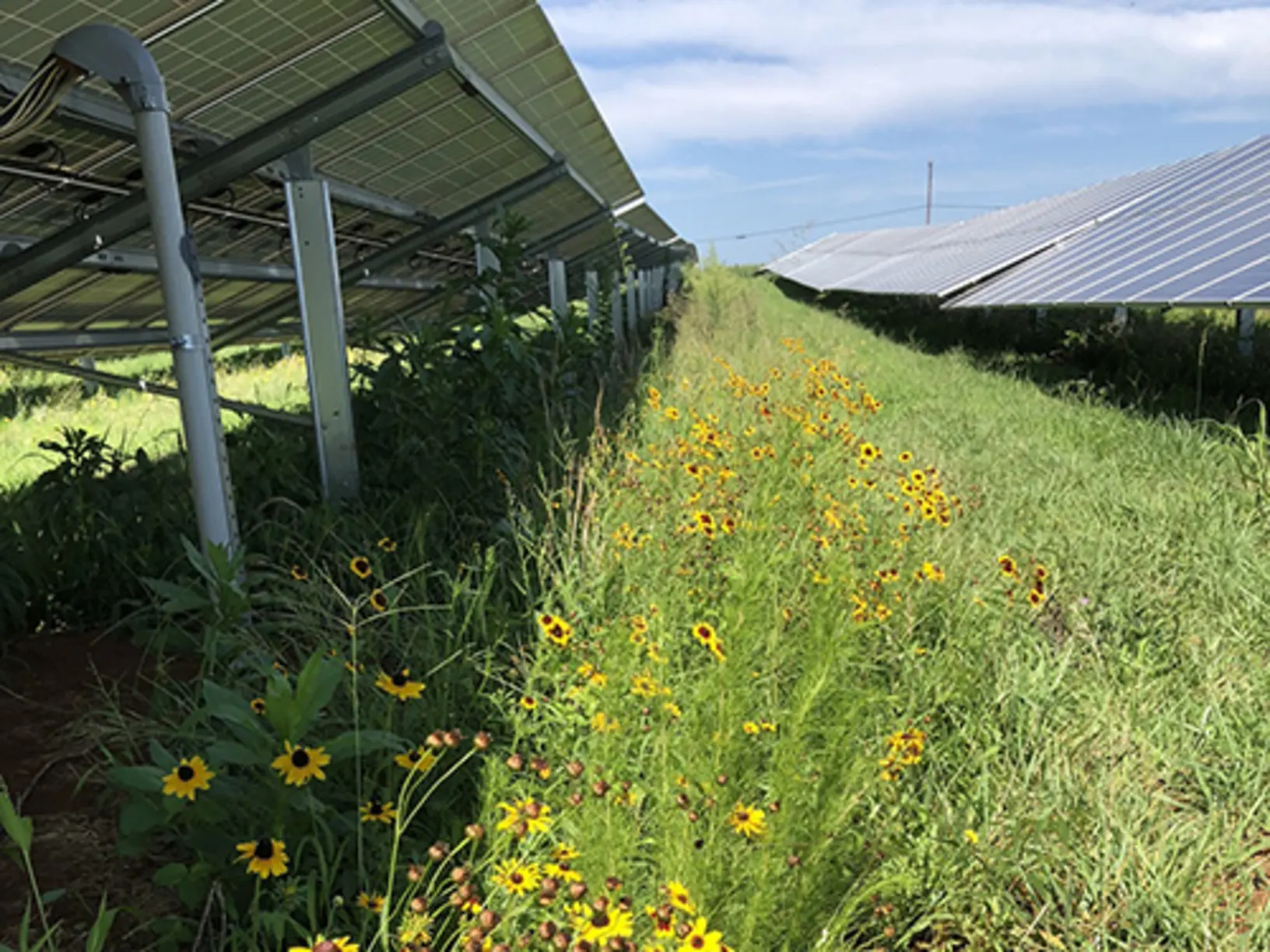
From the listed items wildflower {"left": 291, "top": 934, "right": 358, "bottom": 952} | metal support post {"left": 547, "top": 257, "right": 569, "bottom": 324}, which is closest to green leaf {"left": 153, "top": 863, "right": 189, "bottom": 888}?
wildflower {"left": 291, "top": 934, "right": 358, "bottom": 952}

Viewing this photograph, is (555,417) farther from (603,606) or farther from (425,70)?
(603,606)

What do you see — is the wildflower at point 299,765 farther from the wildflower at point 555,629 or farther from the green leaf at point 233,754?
the wildflower at point 555,629

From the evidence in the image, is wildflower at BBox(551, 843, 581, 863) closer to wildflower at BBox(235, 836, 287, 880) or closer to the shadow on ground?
wildflower at BBox(235, 836, 287, 880)

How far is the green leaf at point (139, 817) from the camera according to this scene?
138cm

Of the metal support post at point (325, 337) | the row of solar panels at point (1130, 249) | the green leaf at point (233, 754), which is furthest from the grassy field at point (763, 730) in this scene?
the row of solar panels at point (1130, 249)

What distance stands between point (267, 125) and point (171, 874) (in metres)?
2.62

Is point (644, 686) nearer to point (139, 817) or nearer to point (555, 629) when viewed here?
point (555, 629)

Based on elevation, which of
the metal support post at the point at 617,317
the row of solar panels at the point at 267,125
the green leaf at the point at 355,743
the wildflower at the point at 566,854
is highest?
the row of solar panels at the point at 267,125

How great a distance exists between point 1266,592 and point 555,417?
3024mm

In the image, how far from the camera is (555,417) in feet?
15.4

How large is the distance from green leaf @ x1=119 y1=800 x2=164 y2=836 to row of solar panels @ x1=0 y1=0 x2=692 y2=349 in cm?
228

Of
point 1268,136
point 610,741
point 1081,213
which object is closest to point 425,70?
point 610,741

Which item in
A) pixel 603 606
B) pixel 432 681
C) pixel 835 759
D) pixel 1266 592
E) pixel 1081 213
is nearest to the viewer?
pixel 835 759

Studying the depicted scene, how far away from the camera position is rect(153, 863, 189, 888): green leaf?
143cm
